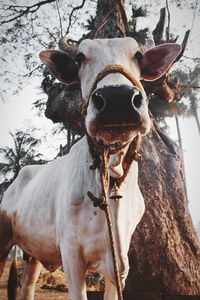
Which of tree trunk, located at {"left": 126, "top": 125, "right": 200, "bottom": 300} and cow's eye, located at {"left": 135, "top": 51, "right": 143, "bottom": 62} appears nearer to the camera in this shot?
cow's eye, located at {"left": 135, "top": 51, "right": 143, "bottom": 62}

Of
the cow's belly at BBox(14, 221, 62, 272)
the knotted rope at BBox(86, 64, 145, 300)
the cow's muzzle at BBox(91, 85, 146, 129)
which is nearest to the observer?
the cow's muzzle at BBox(91, 85, 146, 129)

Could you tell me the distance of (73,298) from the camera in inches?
88.5

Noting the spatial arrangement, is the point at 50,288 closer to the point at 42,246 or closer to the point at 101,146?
the point at 42,246

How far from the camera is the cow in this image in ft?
5.47

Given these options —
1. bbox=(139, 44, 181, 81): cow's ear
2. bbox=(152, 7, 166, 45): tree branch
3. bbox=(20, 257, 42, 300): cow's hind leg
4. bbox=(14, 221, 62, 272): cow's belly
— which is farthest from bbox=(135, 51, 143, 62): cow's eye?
bbox=(20, 257, 42, 300): cow's hind leg

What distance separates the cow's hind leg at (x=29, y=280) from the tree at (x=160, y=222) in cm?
143

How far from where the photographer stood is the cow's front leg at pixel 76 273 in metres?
2.23

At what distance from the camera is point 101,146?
203cm

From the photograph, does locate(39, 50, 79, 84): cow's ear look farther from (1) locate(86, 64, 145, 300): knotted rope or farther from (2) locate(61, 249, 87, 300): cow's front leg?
(2) locate(61, 249, 87, 300): cow's front leg

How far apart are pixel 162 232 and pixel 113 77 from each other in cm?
292

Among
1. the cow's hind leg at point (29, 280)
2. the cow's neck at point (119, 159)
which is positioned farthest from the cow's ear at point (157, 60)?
the cow's hind leg at point (29, 280)

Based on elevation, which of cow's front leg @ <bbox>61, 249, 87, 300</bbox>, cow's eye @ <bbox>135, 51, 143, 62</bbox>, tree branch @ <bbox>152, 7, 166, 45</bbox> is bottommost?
cow's front leg @ <bbox>61, 249, 87, 300</bbox>

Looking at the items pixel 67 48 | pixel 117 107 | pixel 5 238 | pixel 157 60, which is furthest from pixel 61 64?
pixel 5 238

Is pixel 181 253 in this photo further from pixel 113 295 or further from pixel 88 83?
pixel 88 83
